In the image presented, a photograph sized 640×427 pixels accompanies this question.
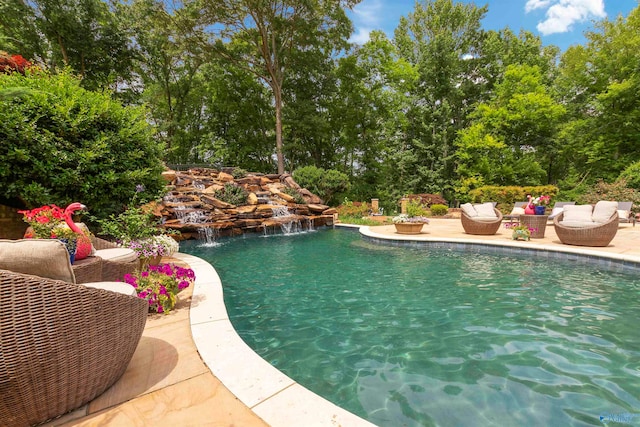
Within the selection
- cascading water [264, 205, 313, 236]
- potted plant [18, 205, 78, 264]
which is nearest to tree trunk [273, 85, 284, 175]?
cascading water [264, 205, 313, 236]

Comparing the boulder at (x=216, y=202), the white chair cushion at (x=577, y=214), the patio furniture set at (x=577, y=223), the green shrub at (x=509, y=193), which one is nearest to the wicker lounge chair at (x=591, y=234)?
the patio furniture set at (x=577, y=223)

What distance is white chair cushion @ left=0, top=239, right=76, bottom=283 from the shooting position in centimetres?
154

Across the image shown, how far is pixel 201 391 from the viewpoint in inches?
75.1

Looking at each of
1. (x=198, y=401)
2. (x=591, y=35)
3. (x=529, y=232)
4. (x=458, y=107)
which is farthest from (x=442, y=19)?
(x=198, y=401)

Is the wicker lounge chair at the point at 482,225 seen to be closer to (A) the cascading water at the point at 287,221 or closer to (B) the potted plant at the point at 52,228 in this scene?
(A) the cascading water at the point at 287,221

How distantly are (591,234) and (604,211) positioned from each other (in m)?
0.65

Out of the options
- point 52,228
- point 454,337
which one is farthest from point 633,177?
point 52,228

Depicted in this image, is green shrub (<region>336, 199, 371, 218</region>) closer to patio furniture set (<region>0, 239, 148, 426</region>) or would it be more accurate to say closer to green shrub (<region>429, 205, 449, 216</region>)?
green shrub (<region>429, 205, 449, 216</region>)

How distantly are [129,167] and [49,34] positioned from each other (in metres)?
19.2

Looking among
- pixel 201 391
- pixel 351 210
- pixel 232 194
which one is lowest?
pixel 201 391

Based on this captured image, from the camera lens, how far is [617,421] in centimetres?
189

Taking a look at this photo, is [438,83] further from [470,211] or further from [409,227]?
[409,227]

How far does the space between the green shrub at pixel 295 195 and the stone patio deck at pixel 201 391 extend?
1167cm

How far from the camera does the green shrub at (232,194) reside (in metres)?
12.7
